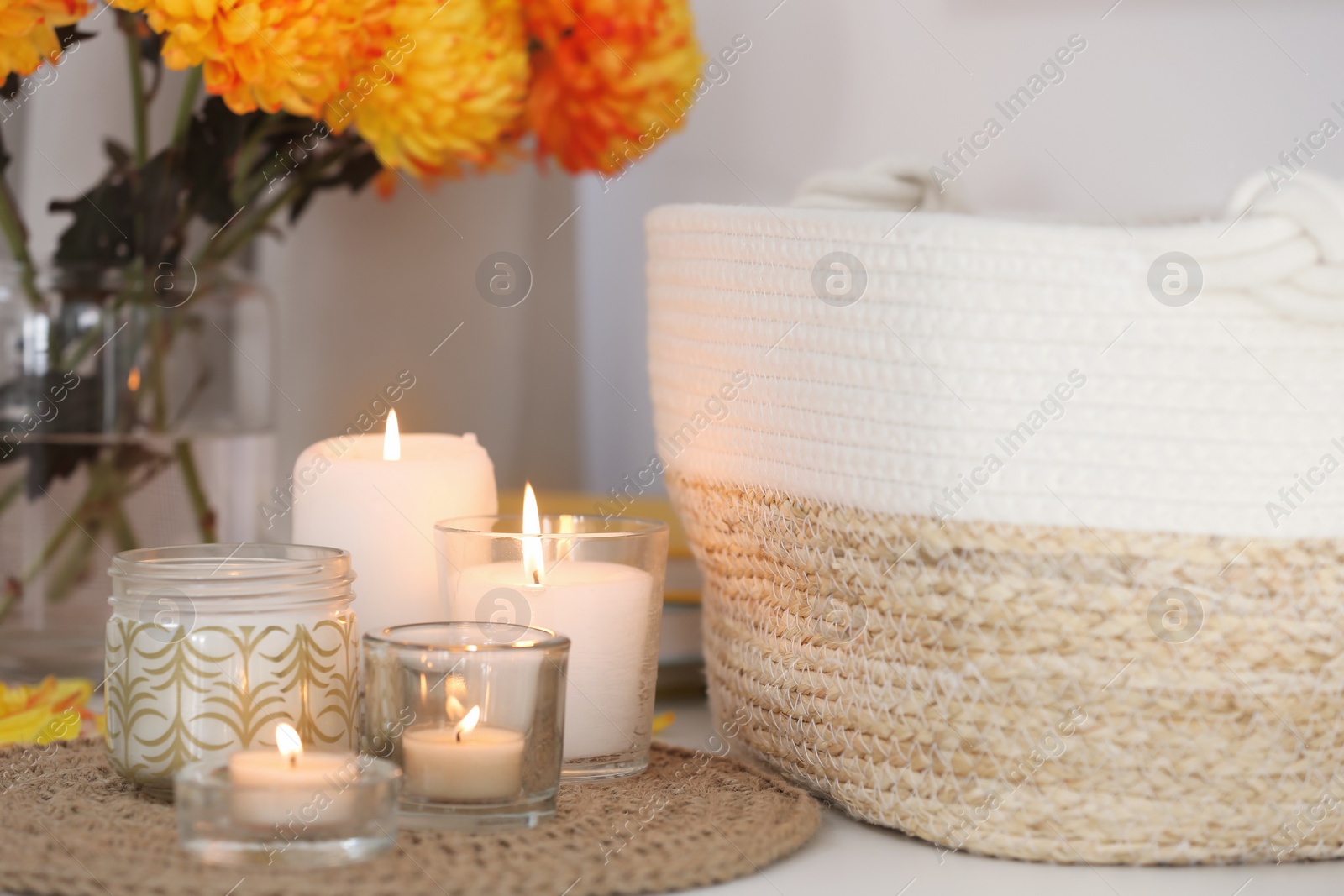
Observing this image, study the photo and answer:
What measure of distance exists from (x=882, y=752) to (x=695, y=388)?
7.1 inches

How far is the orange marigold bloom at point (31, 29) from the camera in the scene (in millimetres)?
596

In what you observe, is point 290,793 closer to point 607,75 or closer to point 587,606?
point 587,606

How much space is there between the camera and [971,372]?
1.49ft

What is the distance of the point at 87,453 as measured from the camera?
77 centimetres

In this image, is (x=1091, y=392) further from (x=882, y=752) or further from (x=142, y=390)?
(x=142, y=390)

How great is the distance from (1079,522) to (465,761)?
0.75 feet

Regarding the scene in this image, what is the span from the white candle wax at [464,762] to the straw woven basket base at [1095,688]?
14 centimetres

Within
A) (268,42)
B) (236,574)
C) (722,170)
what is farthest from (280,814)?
(722,170)

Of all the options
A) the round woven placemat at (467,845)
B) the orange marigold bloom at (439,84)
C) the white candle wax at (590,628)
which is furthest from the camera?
the orange marigold bloom at (439,84)

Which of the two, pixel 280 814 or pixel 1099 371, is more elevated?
pixel 1099 371

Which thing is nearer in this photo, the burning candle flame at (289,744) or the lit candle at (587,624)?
the burning candle flame at (289,744)

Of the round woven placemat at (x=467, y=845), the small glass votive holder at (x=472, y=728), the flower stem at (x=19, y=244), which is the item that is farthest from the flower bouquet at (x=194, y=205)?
the small glass votive holder at (x=472, y=728)

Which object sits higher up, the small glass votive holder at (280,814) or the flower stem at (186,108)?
the flower stem at (186,108)

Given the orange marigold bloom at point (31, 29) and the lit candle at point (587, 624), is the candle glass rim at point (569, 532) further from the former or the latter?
the orange marigold bloom at point (31, 29)
